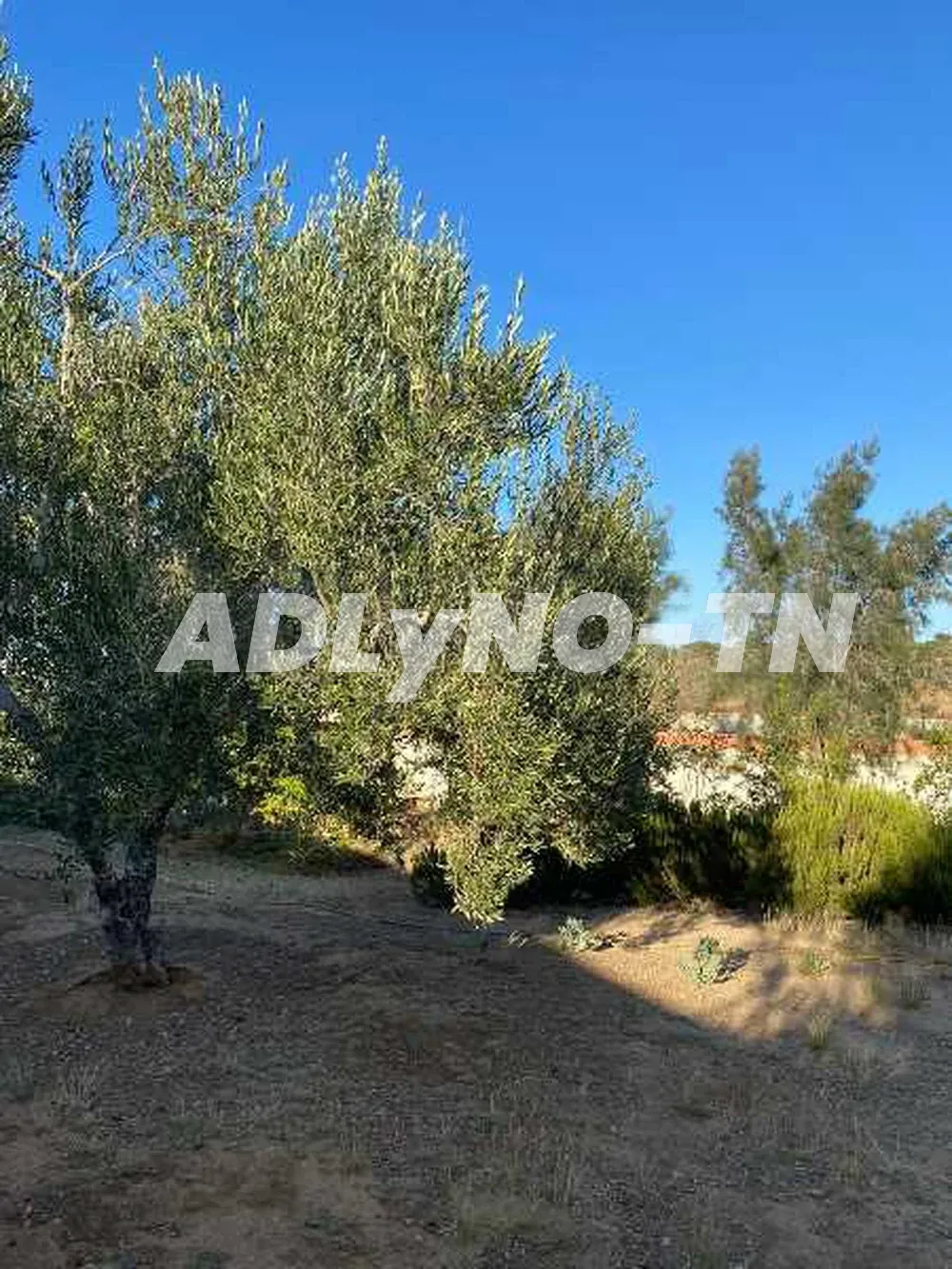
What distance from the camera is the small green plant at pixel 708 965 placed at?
37.6ft

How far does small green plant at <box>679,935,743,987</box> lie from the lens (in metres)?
11.4

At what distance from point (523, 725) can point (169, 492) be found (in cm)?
353

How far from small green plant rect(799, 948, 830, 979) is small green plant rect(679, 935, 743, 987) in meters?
0.75

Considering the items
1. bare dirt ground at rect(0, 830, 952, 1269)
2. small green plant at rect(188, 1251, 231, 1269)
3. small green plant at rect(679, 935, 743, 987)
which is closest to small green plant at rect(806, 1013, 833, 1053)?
bare dirt ground at rect(0, 830, 952, 1269)

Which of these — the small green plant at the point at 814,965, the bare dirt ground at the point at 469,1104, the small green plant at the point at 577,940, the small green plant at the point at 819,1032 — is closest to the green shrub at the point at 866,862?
the bare dirt ground at the point at 469,1104

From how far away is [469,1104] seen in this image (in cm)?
804

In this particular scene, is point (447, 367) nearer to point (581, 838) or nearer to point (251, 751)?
point (251, 751)

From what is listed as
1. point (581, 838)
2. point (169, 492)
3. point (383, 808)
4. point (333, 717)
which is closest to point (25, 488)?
point (169, 492)

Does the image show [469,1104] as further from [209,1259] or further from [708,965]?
[708,965]

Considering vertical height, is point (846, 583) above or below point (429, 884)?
above

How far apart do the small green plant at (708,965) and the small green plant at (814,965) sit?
2.46 feet

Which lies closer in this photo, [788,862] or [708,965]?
[708,965]

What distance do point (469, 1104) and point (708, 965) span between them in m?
4.33

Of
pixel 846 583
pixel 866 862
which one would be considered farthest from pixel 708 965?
pixel 846 583
